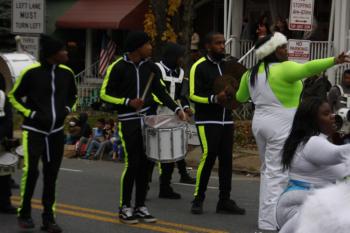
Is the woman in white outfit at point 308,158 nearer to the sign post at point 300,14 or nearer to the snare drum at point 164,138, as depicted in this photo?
the snare drum at point 164,138

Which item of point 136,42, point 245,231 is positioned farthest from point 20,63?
point 245,231

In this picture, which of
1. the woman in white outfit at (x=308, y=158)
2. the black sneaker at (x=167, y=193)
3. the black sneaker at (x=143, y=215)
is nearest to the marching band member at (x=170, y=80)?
the black sneaker at (x=167, y=193)

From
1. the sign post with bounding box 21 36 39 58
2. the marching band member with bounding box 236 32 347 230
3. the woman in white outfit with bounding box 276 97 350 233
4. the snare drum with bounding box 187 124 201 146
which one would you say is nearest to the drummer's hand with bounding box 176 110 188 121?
the marching band member with bounding box 236 32 347 230

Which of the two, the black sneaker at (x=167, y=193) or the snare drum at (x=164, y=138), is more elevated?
the snare drum at (x=164, y=138)

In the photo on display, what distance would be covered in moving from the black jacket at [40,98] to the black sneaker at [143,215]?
1.32m

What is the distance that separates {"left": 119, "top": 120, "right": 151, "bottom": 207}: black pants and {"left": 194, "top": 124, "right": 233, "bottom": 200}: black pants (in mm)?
753

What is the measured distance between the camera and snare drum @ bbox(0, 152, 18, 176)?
869 centimetres

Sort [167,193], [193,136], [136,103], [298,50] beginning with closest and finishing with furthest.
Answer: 1. [136,103]
2. [167,193]
3. [193,136]
4. [298,50]

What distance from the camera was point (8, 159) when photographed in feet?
28.6

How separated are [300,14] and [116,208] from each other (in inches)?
235

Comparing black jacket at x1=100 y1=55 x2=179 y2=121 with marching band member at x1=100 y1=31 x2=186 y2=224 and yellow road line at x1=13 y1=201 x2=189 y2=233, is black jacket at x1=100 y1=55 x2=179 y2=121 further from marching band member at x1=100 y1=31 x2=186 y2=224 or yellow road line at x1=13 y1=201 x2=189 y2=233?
yellow road line at x1=13 y1=201 x2=189 y2=233

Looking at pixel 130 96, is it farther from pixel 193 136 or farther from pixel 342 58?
pixel 193 136

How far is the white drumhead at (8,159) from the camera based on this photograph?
28.5 ft

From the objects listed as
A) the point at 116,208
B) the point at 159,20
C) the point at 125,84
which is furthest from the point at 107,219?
the point at 159,20
